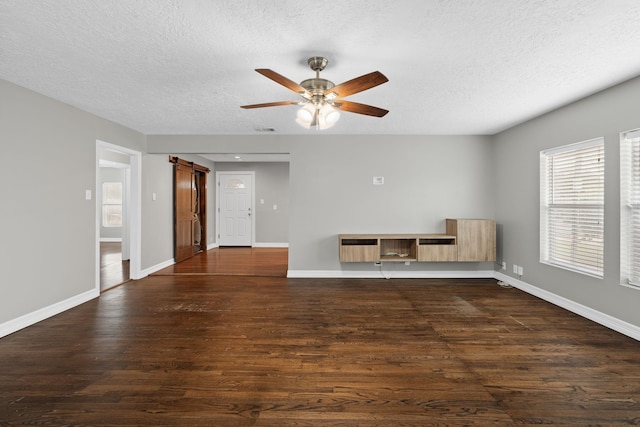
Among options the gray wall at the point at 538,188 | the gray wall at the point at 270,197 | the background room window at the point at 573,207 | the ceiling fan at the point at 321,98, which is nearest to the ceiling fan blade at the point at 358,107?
the ceiling fan at the point at 321,98

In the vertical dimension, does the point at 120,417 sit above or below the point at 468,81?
below

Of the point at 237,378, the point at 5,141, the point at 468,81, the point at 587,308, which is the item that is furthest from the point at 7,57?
the point at 587,308

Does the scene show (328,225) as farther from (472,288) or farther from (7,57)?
(7,57)

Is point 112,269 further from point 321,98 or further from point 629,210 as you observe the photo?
point 629,210

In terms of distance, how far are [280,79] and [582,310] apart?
3.83 meters

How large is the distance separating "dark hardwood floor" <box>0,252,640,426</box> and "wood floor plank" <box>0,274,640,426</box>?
11mm

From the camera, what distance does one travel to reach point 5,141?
9.34 feet

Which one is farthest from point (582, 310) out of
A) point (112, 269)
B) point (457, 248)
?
point (112, 269)

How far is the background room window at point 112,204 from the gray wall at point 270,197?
341 cm

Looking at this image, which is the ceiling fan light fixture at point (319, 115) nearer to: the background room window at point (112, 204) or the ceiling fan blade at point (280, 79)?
the ceiling fan blade at point (280, 79)

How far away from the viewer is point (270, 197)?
27.7ft

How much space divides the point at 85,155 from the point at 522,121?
565cm

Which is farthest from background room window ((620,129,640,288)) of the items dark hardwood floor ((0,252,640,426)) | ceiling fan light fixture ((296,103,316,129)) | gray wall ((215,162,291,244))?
gray wall ((215,162,291,244))

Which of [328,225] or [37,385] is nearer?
[37,385]
